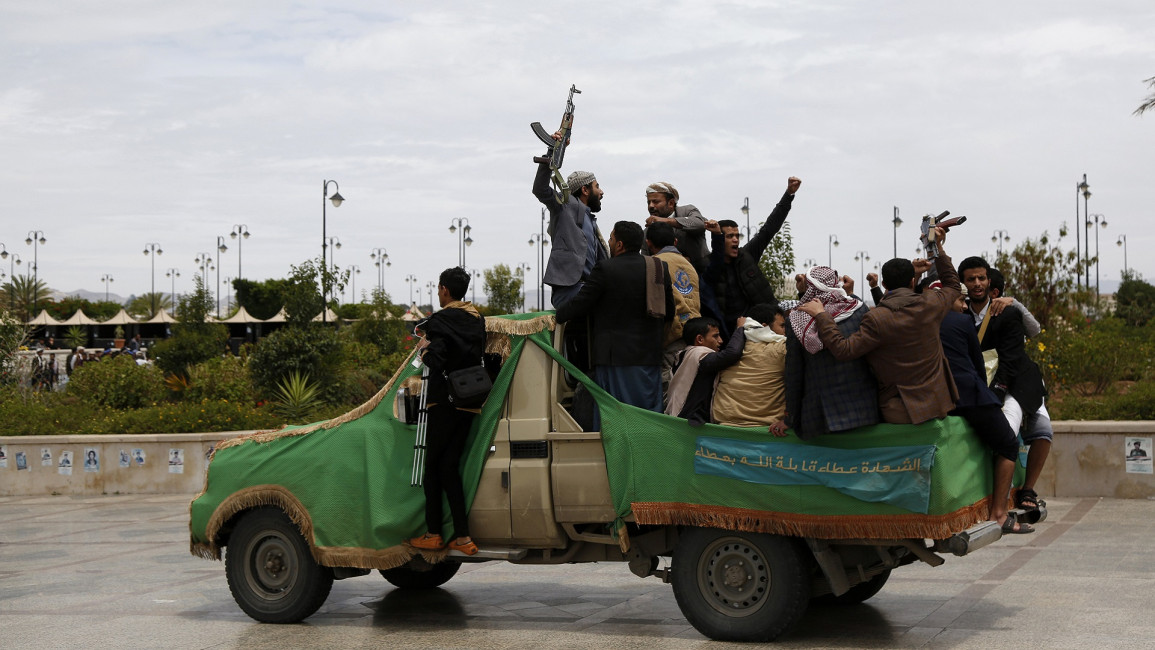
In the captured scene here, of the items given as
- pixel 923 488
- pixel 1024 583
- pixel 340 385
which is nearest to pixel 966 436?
pixel 923 488

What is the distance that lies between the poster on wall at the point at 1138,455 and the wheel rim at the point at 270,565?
10072 millimetres

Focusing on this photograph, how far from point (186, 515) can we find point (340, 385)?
731 centimetres

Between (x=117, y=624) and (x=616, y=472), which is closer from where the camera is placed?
(x=616, y=472)

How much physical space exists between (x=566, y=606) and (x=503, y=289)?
6449 centimetres

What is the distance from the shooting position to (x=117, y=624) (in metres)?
8.20

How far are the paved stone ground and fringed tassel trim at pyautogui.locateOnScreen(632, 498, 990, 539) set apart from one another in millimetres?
752

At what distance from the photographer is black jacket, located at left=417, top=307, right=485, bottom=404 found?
24.9 feet

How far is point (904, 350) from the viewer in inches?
263

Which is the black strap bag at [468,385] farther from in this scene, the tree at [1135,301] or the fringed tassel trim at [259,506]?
the tree at [1135,301]

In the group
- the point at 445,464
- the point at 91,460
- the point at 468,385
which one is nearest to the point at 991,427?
the point at 468,385

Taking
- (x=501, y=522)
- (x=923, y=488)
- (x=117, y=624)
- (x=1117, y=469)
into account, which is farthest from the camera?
(x=1117, y=469)

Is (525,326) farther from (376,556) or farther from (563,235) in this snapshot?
(376,556)

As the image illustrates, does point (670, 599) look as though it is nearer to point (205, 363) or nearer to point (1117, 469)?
point (1117, 469)

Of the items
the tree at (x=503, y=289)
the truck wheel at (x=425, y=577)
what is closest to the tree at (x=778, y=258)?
the truck wheel at (x=425, y=577)
